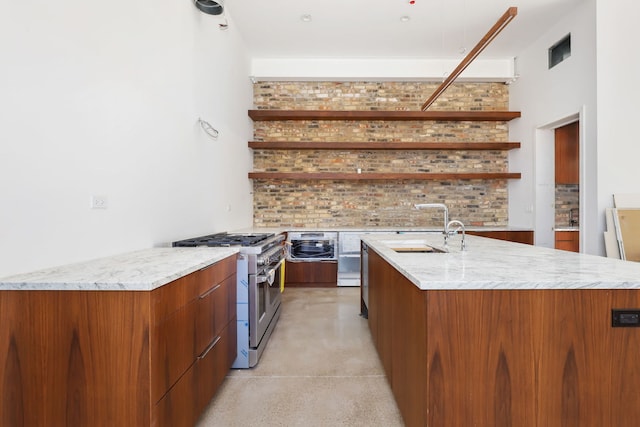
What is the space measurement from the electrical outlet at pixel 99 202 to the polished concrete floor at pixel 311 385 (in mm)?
1379

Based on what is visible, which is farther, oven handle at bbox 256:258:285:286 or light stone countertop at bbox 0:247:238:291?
oven handle at bbox 256:258:285:286

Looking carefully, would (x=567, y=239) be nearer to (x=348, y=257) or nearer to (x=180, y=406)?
(x=348, y=257)

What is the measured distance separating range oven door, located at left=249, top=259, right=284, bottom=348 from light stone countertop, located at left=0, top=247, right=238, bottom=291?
688 millimetres

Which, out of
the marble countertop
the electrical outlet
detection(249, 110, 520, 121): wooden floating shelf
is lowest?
the marble countertop

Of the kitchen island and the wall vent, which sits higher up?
the wall vent

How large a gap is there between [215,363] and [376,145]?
4140 millimetres

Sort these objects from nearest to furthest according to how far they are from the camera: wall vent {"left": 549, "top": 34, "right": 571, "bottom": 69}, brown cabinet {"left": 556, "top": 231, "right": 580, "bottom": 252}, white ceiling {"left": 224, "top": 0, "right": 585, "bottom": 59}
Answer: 1. white ceiling {"left": 224, "top": 0, "right": 585, "bottom": 59}
2. wall vent {"left": 549, "top": 34, "right": 571, "bottom": 69}
3. brown cabinet {"left": 556, "top": 231, "right": 580, "bottom": 252}

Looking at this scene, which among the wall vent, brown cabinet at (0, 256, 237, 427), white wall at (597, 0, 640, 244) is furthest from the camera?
the wall vent

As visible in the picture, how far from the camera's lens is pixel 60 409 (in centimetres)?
123

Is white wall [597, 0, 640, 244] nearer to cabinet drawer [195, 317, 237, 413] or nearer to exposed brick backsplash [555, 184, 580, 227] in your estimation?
exposed brick backsplash [555, 184, 580, 227]

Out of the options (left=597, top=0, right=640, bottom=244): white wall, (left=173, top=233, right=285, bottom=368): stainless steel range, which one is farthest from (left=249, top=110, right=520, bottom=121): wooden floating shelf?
(left=173, top=233, right=285, bottom=368): stainless steel range

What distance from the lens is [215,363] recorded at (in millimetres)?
1991

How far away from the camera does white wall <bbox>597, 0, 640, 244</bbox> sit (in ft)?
11.8

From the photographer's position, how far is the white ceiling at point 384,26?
13.0 ft
